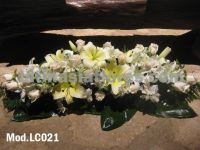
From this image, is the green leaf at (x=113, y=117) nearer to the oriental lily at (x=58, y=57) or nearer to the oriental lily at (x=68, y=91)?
the oriental lily at (x=68, y=91)

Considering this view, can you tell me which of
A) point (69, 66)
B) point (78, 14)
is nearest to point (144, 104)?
point (69, 66)

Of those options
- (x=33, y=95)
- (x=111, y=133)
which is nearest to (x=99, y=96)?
(x=111, y=133)

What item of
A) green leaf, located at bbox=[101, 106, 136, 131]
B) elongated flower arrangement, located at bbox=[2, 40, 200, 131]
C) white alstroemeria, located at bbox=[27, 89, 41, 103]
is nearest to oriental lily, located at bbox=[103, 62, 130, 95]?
elongated flower arrangement, located at bbox=[2, 40, 200, 131]

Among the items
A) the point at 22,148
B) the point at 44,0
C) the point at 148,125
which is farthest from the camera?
the point at 44,0

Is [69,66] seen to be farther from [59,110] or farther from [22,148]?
[22,148]

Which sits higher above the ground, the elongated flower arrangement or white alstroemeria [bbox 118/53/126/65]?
white alstroemeria [bbox 118/53/126/65]

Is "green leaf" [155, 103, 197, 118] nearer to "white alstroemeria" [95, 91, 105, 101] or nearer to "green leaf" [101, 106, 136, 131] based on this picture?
"green leaf" [101, 106, 136, 131]
